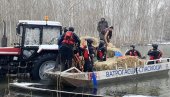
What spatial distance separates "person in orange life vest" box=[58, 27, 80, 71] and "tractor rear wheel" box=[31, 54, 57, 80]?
3.08 feet

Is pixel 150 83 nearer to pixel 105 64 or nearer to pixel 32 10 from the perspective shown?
pixel 105 64

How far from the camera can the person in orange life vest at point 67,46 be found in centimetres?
1144

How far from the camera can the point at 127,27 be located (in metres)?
51.2

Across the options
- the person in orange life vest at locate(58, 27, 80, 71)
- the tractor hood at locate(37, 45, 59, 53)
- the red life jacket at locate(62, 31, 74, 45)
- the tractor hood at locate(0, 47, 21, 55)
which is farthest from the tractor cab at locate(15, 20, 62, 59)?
the red life jacket at locate(62, 31, 74, 45)

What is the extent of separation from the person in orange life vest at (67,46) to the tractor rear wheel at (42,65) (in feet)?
3.08

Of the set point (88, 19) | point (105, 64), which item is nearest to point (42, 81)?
point (105, 64)

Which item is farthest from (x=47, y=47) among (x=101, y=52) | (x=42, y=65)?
(x=101, y=52)

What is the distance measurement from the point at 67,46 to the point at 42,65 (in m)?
1.49

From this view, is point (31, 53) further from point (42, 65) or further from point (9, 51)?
point (9, 51)

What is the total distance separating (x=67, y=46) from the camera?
11.5 meters

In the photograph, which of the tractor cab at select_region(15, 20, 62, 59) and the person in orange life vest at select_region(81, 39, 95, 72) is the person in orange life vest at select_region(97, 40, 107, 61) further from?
the tractor cab at select_region(15, 20, 62, 59)

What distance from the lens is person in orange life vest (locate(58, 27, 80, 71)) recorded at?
11438 millimetres

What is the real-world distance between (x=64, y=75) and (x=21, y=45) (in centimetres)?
244

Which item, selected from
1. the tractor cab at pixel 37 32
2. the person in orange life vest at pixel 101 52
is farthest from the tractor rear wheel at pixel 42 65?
the person in orange life vest at pixel 101 52
